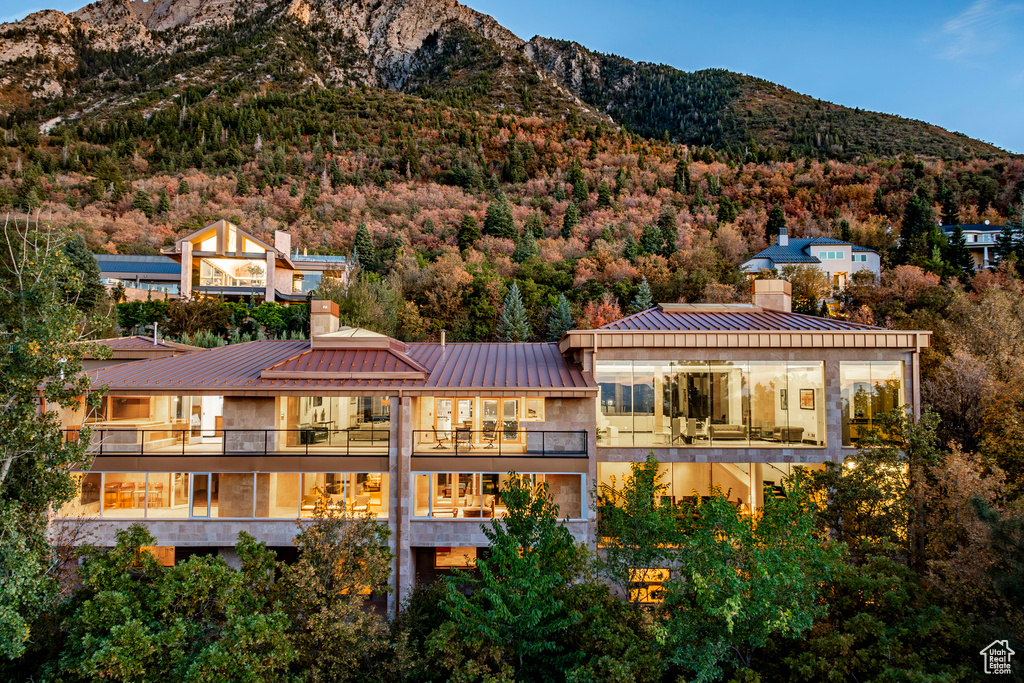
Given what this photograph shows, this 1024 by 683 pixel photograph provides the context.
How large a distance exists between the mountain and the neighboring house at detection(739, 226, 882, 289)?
3445 cm

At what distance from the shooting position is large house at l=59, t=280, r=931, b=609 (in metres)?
14.9

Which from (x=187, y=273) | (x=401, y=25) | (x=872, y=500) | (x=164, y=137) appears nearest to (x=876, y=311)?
(x=872, y=500)

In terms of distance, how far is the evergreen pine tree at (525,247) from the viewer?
4275cm

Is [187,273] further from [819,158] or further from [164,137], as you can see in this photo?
[819,158]

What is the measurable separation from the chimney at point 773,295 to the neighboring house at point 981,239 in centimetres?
4214

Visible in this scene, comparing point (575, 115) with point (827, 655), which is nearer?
point (827, 655)

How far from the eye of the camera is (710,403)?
15.9 meters

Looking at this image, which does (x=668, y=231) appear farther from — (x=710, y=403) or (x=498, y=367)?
(x=498, y=367)

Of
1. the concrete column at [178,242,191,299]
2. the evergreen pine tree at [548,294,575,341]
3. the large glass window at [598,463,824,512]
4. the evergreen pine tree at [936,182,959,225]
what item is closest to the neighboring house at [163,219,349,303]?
the concrete column at [178,242,191,299]

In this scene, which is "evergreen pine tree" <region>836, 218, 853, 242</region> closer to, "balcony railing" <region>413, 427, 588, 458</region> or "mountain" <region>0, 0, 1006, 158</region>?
"mountain" <region>0, 0, 1006, 158</region>

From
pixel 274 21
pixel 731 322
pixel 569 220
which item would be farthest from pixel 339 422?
pixel 274 21

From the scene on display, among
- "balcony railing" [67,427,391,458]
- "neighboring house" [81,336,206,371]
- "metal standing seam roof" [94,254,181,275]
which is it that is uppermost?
"metal standing seam roof" [94,254,181,275]

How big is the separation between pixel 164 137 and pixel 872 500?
88.0 m

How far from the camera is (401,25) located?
414ft
